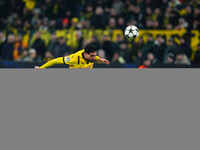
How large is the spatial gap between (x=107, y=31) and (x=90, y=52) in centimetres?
478

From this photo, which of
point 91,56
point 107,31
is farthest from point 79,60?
point 107,31

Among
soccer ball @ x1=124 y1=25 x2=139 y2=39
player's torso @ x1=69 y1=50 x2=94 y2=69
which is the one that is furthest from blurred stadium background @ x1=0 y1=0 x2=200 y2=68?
player's torso @ x1=69 y1=50 x2=94 y2=69

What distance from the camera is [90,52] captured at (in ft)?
27.3

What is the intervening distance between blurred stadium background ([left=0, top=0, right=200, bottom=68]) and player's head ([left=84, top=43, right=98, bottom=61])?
2.66m

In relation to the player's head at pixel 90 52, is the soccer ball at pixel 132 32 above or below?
above

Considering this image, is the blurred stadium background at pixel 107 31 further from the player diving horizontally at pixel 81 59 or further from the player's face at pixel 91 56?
the player's face at pixel 91 56

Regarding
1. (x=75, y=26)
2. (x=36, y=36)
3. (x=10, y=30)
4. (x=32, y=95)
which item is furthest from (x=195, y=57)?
(x=32, y=95)

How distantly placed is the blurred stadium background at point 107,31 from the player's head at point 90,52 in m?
2.66

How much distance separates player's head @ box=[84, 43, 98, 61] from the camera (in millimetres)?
8297

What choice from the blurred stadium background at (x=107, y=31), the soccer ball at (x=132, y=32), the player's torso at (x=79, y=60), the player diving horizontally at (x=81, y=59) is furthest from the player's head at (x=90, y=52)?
the blurred stadium background at (x=107, y=31)

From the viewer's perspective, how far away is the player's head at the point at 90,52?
27.2 feet

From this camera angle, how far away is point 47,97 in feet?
21.6

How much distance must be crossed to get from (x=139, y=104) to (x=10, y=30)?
848cm

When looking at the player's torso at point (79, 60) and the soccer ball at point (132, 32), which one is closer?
the player's torso at point (79, 60)
